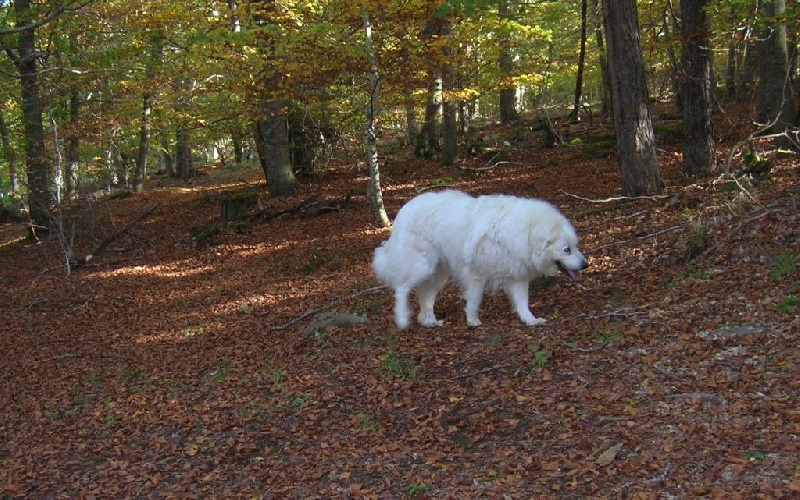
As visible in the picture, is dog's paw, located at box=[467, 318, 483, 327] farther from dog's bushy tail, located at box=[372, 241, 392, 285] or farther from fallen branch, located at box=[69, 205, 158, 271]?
fallen branch, located at box=[69, 205, 158, 271]

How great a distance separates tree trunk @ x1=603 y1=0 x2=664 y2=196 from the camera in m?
9.45

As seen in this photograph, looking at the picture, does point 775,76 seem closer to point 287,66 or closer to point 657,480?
point 287,66

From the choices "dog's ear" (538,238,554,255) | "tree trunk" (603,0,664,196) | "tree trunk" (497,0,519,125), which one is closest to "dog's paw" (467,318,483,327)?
"dog's ear" (538,238,554,255)

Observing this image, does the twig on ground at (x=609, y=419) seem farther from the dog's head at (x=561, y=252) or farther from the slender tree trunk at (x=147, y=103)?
the slender tree trunk at (x=147, y=103)

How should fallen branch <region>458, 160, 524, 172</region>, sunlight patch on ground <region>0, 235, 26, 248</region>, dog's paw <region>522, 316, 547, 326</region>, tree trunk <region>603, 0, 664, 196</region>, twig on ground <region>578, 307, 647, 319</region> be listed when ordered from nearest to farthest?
twig on ground <region>578, 307, 647, 319</region> < dog's paw <region>522, 316, 547, 326</region> < tree trunk <region>603, 0, 664, 196</region> < fallen branch <region>458, 160, 524, 172</region> < sunlight patch on ground <region>0, 235, 26, 248</region>

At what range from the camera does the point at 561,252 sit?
665cm

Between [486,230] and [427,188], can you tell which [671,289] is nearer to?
[486,230]

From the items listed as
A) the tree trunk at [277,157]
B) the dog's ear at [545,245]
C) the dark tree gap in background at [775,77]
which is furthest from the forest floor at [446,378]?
the tree trunk at [277,157]

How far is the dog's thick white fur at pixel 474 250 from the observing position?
6.73m

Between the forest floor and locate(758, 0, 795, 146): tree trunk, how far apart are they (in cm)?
147

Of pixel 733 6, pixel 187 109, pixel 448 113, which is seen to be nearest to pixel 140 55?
pixel 187 109

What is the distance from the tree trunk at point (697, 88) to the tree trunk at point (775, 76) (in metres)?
1.71

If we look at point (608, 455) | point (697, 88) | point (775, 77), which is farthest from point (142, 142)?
point (608, 455)

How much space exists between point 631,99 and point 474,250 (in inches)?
172
